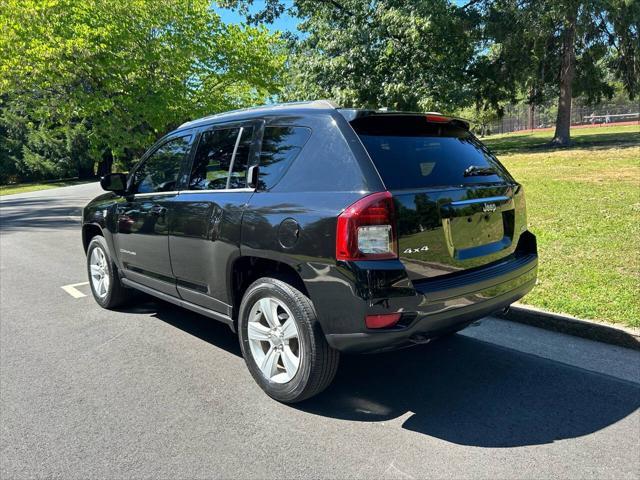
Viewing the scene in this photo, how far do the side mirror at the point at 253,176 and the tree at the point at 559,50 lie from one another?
20272 millimetres

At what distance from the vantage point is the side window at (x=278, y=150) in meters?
3.27

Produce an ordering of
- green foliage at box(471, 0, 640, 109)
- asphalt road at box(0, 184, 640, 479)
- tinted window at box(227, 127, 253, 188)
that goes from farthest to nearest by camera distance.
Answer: green foliage at box(471, 0, 640, 109), tinted window at box(227, 127, 253, 188), asphalt road at box(0, 184, 640, 479)

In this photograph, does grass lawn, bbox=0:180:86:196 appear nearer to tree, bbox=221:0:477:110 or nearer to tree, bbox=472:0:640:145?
tree, bbox=221:0:477:110

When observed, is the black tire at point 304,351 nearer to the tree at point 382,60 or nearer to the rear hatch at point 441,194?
the rear hatch at point 441,194

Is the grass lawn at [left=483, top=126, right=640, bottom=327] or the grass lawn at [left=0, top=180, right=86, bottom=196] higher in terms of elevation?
the grass lawn at [left=0, top=180, right=86, bottom=196]

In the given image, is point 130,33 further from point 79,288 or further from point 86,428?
point 86,428

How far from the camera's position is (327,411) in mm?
3180

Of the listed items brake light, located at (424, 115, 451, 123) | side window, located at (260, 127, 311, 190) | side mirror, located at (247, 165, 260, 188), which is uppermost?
brake light, located at (424, 115, 451, 123)

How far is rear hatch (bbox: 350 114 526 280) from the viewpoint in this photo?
9.41ft

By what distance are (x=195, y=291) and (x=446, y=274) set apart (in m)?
2.01

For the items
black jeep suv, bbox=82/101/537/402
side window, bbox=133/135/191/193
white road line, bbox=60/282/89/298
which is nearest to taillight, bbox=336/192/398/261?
black jeep suv, bbox=82/101/537/402

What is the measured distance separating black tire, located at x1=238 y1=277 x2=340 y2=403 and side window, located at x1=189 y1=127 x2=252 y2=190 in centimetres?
85

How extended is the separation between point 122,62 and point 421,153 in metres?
13.2

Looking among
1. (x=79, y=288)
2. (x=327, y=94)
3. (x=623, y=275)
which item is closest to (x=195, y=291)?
(x=79, y=288)
